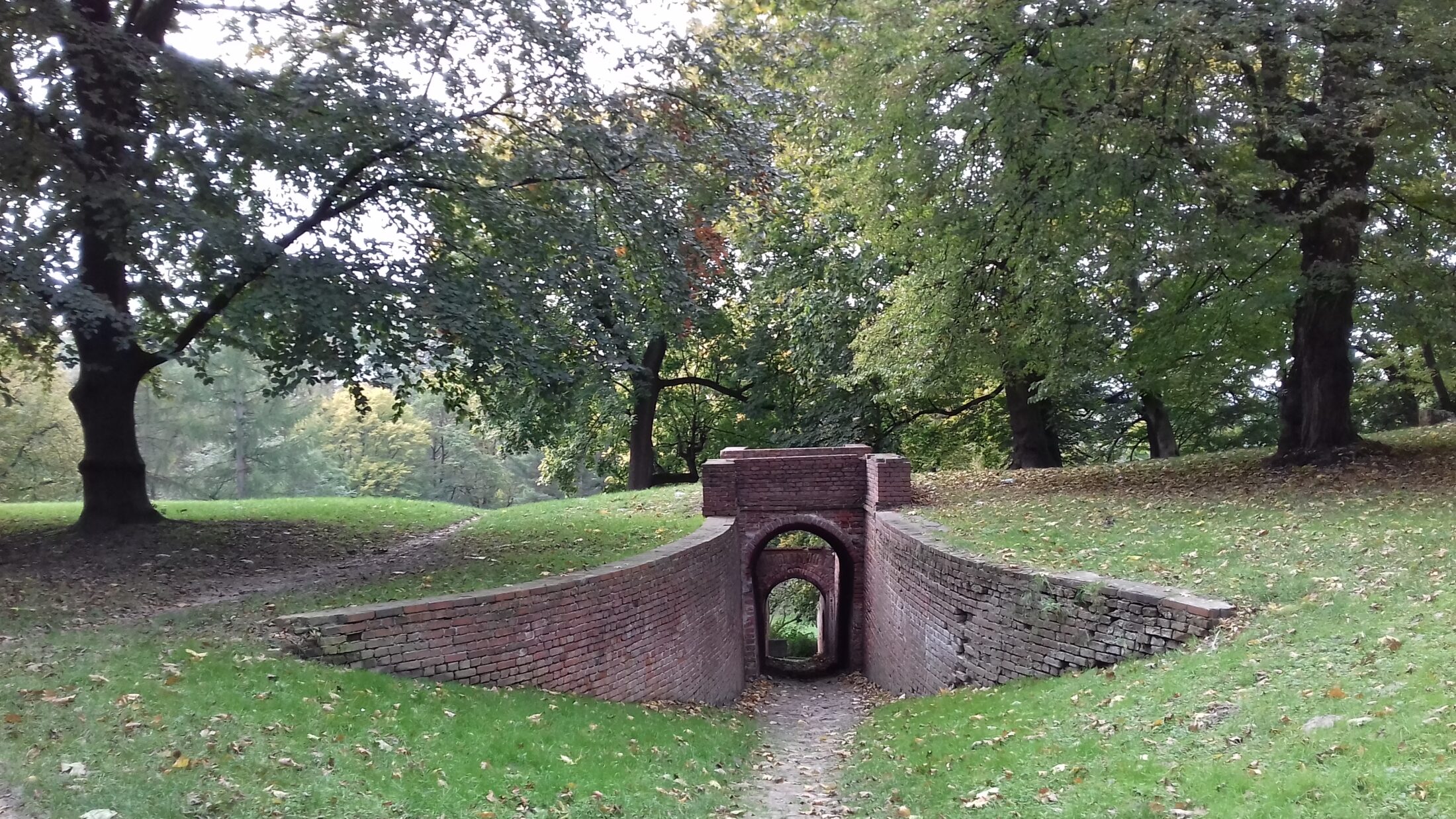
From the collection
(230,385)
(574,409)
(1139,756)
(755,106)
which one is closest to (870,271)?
(755,106)

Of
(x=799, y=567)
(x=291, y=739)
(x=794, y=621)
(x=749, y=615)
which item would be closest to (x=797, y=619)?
(x=794, y=621)

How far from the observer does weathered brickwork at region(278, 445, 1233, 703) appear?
6.88 metres

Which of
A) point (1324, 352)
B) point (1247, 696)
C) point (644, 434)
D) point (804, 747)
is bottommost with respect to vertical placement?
point (804, 747)

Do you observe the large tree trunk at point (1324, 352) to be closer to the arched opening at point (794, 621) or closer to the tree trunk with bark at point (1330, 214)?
the tree trunk with bark at point (1330, 214)

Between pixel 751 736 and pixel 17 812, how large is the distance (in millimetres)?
7054

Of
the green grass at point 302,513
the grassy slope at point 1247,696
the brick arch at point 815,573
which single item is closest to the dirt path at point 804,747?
the grassy slope at point 1247,696

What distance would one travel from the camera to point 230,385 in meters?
36.4

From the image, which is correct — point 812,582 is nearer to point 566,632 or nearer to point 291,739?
point 566,632

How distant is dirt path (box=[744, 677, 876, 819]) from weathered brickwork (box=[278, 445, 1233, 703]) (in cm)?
70

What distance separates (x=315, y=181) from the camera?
9.37m

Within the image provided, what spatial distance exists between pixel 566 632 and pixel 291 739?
3.15m

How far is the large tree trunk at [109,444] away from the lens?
38.8 feet

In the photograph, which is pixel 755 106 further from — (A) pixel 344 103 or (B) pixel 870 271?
(B) pixel 870 271

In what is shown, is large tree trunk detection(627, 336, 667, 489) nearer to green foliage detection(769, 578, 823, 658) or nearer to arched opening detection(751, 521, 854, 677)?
arched opening detection(751, 521, 854, 677)
